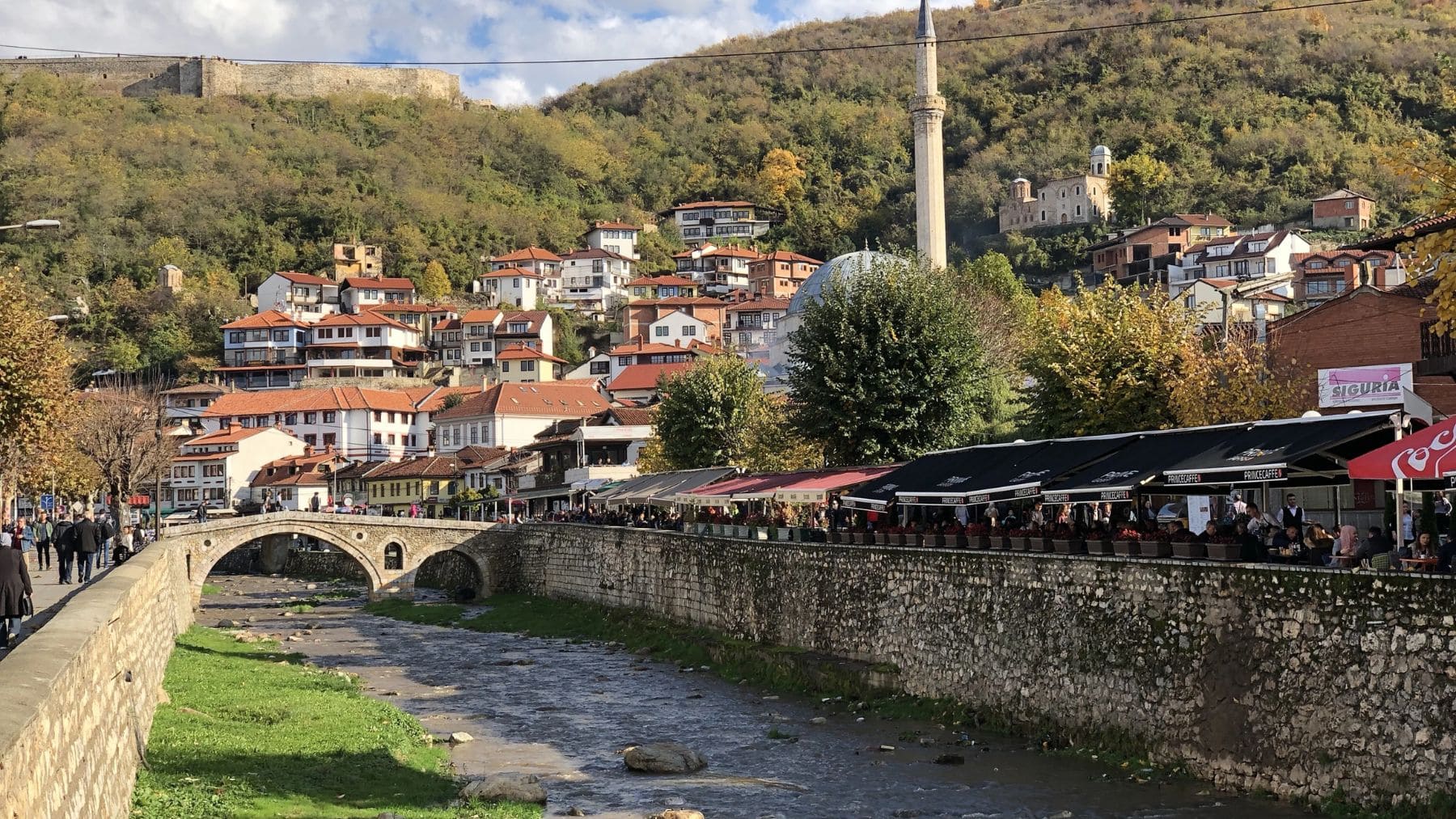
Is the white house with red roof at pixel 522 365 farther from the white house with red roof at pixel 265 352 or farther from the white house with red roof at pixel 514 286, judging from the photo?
the white house with red roof at pixel 514 286

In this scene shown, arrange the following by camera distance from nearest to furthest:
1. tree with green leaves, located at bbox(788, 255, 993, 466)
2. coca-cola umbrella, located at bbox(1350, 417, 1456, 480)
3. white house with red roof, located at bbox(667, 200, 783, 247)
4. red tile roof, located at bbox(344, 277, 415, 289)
Answer: coca-cola umbrella, located at bbox(1350, 417, 1456, 480) < tree with green leaves, located at bbox(788, 255, 993, 466) < red tile roof, located at bbox(344, 277, 415, 289) < white house with red roof, located at bbox(667, 200, 783, 247)

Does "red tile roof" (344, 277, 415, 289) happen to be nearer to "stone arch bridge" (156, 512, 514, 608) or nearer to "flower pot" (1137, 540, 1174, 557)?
"stone arch bridge" (156, 512, 514, 608)

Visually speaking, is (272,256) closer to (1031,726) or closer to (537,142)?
(537,142)

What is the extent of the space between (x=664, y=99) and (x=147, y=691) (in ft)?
582

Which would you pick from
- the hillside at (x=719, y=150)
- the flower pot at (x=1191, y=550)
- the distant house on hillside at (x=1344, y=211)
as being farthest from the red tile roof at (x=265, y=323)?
the flower pot at (x=1191, y=550)

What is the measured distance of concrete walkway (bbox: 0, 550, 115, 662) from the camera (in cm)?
1872

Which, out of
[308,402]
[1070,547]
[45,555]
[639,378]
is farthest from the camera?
[308,402]

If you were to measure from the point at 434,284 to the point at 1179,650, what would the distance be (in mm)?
112293

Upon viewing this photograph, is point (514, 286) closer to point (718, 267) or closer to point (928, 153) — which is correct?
point (718, 267)

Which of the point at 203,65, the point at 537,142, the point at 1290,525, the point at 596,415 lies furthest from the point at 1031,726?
the point at 203,65

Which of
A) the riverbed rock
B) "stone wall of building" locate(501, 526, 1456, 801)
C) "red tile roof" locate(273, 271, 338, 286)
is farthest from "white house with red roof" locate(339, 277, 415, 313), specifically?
the riverbed rock

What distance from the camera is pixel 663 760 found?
78.7 ft

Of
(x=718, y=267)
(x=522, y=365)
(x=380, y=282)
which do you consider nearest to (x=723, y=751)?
(x=522, y=365)

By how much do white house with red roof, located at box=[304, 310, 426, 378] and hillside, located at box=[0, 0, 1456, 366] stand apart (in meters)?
10.3
